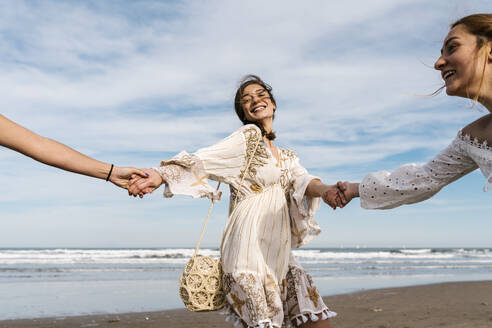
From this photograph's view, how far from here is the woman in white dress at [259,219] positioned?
2895 mm

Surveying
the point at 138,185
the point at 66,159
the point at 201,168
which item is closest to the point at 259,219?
the point at 201,168

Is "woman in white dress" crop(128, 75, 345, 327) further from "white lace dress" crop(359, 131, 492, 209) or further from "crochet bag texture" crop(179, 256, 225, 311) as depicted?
"white lace dress" crop(359, 131, 492, 209)

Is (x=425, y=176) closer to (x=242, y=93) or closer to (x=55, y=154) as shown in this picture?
(x=242, y=93)

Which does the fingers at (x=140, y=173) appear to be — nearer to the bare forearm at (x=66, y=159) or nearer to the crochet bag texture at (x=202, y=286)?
the bare forearm at (x=66, y=159)

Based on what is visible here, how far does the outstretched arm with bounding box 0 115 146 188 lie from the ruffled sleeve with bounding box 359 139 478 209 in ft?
5.01

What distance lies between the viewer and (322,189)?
3287 millimetres

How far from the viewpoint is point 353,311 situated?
795 centimetres

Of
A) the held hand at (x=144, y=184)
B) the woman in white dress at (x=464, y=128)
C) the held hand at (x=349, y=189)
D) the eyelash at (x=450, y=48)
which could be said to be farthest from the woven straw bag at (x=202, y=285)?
the eyelash at (x=450, y=48)

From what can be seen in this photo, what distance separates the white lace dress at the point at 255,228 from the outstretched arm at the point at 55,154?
0.27m

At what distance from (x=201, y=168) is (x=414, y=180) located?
54.1 inches

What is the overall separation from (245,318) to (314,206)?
3.16 feet

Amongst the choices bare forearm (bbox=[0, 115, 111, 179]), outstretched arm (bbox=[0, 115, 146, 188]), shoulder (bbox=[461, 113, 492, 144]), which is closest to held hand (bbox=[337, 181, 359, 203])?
shoulder (bbox=[461, 113, 492, 144])

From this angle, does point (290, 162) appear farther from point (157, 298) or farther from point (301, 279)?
point (157, 298)

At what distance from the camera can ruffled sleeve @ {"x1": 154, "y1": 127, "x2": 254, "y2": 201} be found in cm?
298
